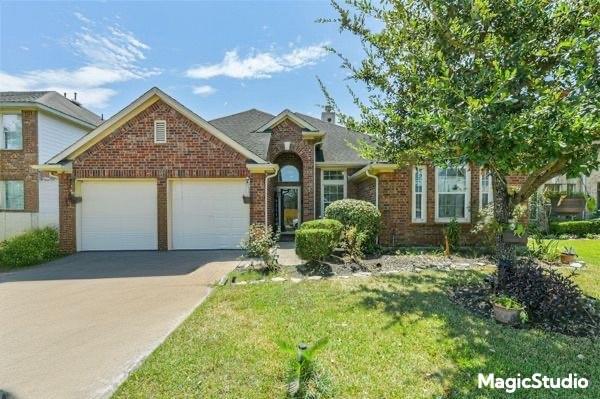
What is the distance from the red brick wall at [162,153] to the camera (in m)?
11.0

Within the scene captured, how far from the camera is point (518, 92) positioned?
4.68 metres

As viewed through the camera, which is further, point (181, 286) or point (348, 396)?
point (181, 286)

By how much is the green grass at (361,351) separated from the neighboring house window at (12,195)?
15518mm

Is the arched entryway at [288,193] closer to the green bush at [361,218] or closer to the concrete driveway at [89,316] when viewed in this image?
the green bush at [361,218]

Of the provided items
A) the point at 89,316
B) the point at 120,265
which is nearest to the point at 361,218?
the point at 89,316

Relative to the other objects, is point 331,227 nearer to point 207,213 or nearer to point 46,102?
point 207,213

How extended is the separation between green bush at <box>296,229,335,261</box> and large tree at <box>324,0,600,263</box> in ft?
9.06

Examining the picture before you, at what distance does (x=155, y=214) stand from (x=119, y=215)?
4.38 ft

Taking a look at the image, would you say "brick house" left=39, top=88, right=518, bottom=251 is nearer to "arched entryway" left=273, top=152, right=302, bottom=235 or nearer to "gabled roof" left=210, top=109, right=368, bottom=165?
"gabled roof" left=210, top=109, right=368, bottom=165

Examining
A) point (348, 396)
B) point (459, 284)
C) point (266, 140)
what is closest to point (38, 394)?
point (348, 396)

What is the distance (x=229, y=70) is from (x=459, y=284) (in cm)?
Result: 1324

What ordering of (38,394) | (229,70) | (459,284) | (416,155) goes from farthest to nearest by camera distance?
1. (229,70)
2. (416,155)
3. (459,284)
4. (38,394)

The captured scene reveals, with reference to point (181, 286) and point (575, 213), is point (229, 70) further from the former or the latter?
point (575, 213)

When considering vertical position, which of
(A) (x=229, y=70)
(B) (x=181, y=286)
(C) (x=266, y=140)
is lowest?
(B) (x=181, y=286)
